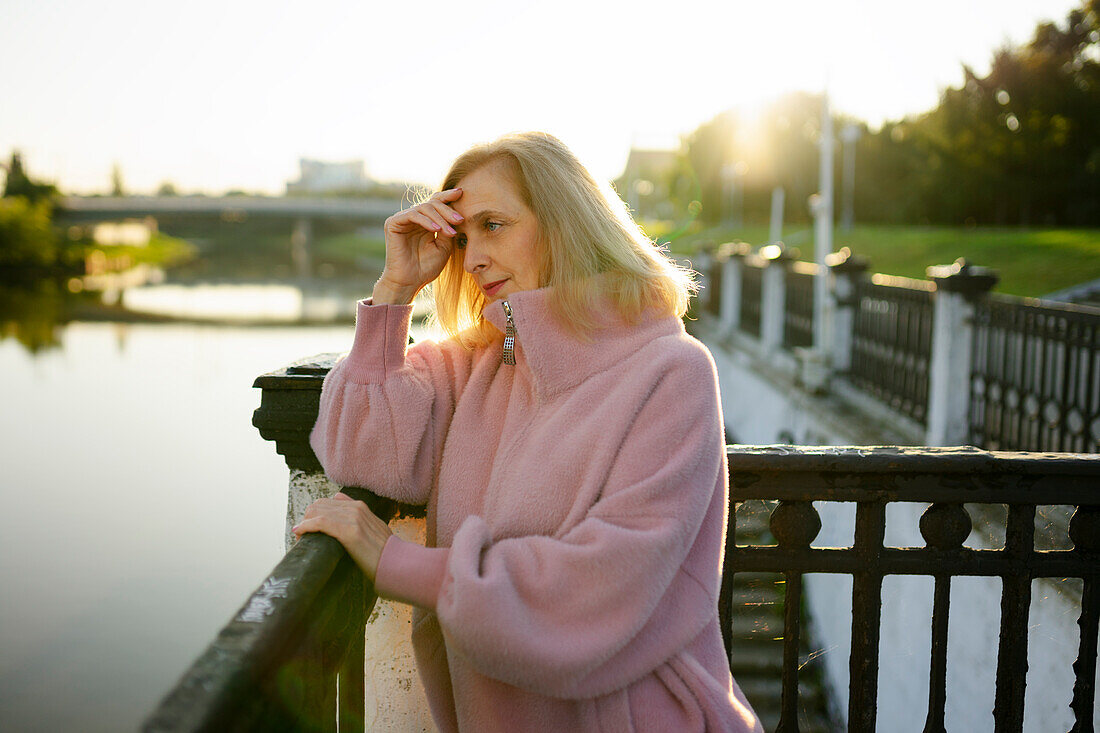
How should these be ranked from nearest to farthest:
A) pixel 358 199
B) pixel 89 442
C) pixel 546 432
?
pixel 546 432
pixel 89 442
pixel 358 199

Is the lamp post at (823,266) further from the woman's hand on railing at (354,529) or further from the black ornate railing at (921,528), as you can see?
the woman's hand on railing at (354,529)

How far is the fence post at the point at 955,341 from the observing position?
259 inches

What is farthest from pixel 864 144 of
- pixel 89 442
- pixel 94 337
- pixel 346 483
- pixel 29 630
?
pixel 346 483

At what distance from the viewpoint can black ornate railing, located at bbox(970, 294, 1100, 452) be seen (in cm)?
520

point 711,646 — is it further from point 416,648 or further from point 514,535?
point 416,648

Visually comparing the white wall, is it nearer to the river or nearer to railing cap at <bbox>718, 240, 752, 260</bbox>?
the river

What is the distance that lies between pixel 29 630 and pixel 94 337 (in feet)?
64.2

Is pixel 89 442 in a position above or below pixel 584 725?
below

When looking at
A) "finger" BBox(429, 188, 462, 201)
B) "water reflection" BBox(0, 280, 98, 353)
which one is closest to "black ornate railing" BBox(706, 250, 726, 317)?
"finger" BBox(429, 188, 462, 201)

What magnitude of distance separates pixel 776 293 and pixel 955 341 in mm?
5957

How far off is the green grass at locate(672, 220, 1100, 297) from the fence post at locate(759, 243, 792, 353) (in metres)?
4.99

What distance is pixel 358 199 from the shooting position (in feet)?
150

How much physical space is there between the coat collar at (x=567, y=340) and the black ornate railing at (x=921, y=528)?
450mm

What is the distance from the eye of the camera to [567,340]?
67.5 inches
